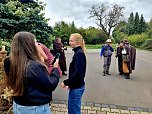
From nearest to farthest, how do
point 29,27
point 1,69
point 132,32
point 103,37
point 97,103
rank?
point 1,69 → point 97,103 → point 29,27 → point 103,37 → point 132,32

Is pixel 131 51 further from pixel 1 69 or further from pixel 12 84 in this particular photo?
pixel 12 84

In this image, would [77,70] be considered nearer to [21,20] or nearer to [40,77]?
[40,77]

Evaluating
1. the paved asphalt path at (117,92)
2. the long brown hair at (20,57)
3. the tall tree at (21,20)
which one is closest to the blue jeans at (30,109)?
the long brown hair at (20,57)

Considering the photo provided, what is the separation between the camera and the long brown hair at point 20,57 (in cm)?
232

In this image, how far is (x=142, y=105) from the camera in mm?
6422

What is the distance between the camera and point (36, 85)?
2.38 meters

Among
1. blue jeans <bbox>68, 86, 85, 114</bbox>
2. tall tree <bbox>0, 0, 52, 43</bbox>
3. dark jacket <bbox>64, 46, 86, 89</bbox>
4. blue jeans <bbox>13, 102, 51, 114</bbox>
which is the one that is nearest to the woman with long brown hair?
blue jeans <bbox>13, 102, 51, 114</bbox>

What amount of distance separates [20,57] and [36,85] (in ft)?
1.05

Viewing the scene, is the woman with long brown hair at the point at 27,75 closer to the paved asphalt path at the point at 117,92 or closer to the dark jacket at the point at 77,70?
the dark jacket at the point at 77,70

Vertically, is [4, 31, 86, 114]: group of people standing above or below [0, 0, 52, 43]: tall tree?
below

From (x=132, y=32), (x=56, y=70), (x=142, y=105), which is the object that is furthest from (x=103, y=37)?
(x=56, y=70)

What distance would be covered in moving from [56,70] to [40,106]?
1.40ft

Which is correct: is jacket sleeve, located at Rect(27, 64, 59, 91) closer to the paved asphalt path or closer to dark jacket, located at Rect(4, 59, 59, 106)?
dark jacket, located at Rect(4, 59, 59, 106)

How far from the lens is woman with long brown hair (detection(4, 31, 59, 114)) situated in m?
2.32
